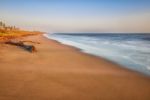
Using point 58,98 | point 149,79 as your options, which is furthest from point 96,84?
point 149,79

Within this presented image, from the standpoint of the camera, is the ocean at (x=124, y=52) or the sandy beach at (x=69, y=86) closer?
the sandy beach at (x=69, y=86)

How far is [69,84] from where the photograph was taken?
6.12 meters

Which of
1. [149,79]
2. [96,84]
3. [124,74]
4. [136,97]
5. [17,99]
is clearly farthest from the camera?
[124,74]

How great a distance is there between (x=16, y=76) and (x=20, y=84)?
1.02 m

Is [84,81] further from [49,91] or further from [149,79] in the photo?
[149,79]

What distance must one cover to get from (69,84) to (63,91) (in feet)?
2.42

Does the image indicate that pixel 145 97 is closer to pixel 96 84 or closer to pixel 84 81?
pixel 96 84

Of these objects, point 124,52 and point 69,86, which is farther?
point 124,52

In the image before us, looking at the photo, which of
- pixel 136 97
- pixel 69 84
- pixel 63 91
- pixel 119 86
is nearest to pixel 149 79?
pixel 119 86

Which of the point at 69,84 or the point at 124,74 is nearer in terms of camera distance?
the point at 69,84

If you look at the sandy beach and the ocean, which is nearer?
the sandy beach

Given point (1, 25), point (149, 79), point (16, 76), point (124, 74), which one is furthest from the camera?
A: point (1, 25)

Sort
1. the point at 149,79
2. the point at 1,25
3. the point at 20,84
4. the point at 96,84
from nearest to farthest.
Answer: the point at 20,84 → the point at 96,84 → the point at 149,79 → the point at 1,25

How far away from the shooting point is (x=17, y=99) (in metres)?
4.67
